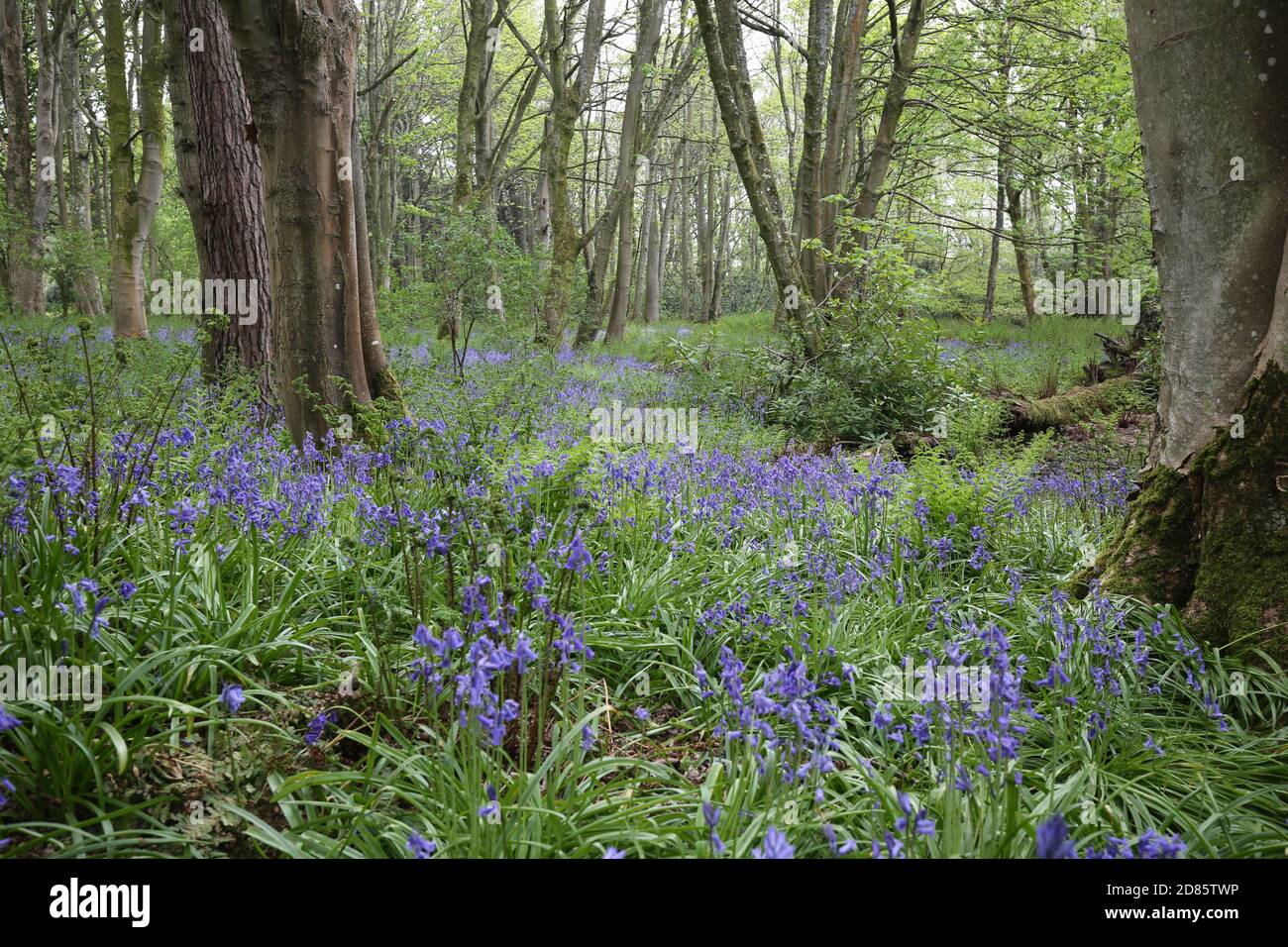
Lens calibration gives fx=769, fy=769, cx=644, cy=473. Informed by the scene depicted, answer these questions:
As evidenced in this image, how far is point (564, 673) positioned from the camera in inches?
→ 89.8

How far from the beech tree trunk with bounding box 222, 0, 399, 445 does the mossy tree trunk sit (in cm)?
417

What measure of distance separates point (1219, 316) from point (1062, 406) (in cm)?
662

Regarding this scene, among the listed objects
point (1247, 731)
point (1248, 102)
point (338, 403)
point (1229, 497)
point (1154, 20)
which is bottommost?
point (1247, 731)

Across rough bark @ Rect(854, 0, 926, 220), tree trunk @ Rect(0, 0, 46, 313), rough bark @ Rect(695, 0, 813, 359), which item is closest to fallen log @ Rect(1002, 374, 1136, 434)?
rough bark @ Rect(695, 0, 813, 359)

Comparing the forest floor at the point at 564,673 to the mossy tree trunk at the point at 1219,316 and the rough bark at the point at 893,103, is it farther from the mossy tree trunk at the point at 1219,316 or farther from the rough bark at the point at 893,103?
the rough bark at the point at 893,103

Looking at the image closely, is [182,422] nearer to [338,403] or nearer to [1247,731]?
[338,403]

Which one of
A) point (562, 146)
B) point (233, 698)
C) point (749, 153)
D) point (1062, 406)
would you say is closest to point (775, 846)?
point (233, 698)

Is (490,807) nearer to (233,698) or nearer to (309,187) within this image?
(233,698)

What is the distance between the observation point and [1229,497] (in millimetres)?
3104

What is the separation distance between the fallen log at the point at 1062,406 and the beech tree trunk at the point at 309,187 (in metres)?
7.14

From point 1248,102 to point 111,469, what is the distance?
4929 mm

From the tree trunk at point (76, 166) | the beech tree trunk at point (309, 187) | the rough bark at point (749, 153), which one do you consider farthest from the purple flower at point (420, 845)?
the tree trunk at point (76, 166)

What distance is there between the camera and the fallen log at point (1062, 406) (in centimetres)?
896

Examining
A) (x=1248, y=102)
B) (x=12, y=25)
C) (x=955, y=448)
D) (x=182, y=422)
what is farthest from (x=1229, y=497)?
(x=12, y=25)
